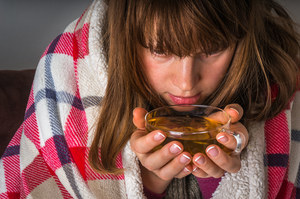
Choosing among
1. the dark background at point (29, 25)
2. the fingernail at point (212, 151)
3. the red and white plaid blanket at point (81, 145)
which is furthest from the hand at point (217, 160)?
the dark background at point (29, 25)

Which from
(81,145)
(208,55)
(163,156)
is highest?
(208,55)

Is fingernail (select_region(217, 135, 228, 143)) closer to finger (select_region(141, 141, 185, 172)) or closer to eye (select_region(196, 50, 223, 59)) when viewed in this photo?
finger (select_region(141, 141, 185, 172))

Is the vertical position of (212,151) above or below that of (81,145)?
above

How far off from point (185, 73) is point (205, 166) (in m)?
0.22

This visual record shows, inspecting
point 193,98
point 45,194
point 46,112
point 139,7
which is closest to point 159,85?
point 193,98

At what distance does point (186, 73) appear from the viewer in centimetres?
88

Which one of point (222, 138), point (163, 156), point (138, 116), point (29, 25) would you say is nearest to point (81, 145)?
point (138, 116)

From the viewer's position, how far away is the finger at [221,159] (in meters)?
0.74

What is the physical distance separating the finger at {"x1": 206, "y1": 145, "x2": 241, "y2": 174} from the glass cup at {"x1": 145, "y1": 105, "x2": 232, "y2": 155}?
0.01 m

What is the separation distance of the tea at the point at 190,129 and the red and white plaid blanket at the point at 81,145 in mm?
211

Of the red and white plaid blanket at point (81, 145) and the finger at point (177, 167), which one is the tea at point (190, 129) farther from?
the red and white plaid blanket at point (81, 145)

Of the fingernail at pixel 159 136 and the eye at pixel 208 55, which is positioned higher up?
the eye at pixel 208 55

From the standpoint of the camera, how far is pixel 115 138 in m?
1.01

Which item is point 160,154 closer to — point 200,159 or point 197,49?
point 200,159
